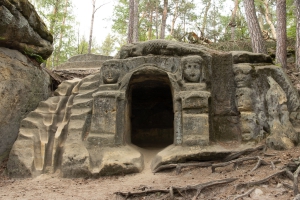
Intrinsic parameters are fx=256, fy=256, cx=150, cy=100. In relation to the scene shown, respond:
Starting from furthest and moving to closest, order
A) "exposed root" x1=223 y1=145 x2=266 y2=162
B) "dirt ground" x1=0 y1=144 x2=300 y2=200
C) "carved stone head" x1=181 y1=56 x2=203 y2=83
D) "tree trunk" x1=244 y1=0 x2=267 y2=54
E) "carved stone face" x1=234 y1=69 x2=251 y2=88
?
"tree trunk" x1=244 y1=0 x2=267 y2=54
"carved stone face" x1=234 y1=69 x2=251 y2=88
"carved stone head" x1=181 y1=56 x2=203 y2=83
"exposed root" x1=223 y1=145 x2=266 y2=162
"dirt ground" x1=0 y1=144 x2=300 y2=200

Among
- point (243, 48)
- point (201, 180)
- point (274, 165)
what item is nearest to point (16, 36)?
point (201, 180)

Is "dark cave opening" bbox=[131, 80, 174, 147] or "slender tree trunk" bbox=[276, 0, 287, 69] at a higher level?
"slender tree trunk" bbox=[276, 0, 287, 69]

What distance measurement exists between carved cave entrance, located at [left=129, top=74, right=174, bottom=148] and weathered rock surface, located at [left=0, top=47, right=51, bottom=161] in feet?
8.79

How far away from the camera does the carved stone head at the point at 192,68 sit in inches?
226

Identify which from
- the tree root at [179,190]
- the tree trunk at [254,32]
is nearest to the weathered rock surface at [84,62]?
the tree trunk at [254,32]

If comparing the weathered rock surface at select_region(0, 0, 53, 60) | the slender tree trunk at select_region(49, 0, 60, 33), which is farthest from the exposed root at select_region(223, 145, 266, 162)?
the slender tree trunk at select_region(49, 0, 60, 33)

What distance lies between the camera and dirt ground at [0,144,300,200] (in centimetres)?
352

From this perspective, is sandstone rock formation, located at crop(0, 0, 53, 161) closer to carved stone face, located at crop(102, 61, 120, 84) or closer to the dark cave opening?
carved stone face, located at crop(102, 61, 120, 84)

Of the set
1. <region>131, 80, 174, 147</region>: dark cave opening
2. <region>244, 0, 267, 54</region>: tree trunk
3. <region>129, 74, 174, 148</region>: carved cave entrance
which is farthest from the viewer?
<region>244, 0, 267, 54</region>: tree trunk

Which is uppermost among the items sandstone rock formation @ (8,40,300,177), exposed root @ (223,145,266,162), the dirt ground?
sandstone rock formation @ (8,40,300,177)

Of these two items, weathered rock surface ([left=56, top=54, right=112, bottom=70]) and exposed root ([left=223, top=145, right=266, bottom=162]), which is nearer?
exposed root ([left=223, top=145, right=266, bottom=162])

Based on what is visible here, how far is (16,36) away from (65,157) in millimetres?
3126

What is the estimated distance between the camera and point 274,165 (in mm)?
4137

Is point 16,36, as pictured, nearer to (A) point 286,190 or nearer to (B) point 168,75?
(B) point 168,75
